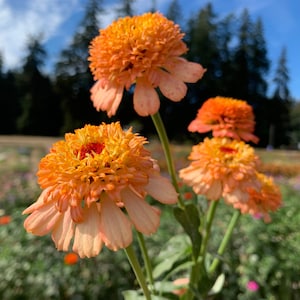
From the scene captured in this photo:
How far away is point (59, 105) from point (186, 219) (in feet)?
73.6

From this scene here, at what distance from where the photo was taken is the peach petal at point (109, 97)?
74 centimetres

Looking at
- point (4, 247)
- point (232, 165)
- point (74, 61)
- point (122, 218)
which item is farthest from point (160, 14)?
point (74, 61)

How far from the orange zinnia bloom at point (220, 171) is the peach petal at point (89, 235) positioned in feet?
1.04

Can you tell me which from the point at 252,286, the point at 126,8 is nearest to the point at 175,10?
the point at 126,8

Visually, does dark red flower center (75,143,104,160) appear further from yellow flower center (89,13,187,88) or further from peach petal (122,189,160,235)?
yellow flower center (89,13,187,88)

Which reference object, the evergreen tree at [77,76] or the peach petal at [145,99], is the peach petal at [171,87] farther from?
the evergreen tree at [77,76]

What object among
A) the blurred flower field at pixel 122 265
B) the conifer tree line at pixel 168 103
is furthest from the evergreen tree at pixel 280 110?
the blurred flower field at pixel 122 265

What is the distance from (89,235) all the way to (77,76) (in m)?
21.1

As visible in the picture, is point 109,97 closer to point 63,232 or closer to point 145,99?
point 145,99

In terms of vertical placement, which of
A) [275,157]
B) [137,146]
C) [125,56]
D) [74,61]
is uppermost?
[74,61]

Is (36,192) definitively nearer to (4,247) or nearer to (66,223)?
(4,247)

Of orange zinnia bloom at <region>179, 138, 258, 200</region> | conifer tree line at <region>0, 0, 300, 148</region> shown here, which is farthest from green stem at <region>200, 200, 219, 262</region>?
conifer tree line at <region>0, 0, 300, 148</region>

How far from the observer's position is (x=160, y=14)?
80cm

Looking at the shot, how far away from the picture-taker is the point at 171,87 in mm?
721
